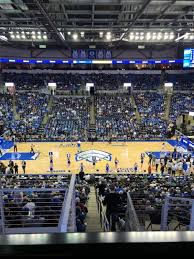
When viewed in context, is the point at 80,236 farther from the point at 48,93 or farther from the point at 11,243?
the point at 48,93

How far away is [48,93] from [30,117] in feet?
22.4

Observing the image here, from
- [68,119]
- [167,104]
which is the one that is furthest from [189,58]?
[68,119]

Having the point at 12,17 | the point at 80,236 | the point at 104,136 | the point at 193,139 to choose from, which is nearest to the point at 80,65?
the point at 104,136

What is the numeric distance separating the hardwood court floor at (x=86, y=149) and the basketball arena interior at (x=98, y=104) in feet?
0.29

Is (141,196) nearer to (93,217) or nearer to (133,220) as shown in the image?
(93,217)

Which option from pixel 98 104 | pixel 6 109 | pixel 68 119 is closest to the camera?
pixel 68 119

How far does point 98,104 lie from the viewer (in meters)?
43.3

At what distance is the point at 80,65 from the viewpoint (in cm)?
4831

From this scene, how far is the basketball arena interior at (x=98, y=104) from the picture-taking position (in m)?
14.7

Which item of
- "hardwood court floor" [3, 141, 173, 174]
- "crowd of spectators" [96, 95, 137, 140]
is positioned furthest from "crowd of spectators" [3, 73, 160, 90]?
"hardwood court floor" [3, 141, 173, 174]

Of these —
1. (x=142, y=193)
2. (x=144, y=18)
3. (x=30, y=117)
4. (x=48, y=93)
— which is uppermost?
(x=144, y=18)

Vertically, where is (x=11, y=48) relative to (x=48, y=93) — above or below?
above

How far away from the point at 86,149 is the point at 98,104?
13447mm

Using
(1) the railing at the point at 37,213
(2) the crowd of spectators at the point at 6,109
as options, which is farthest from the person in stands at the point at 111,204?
(2) the crowd of spectators at the point at 6,109
